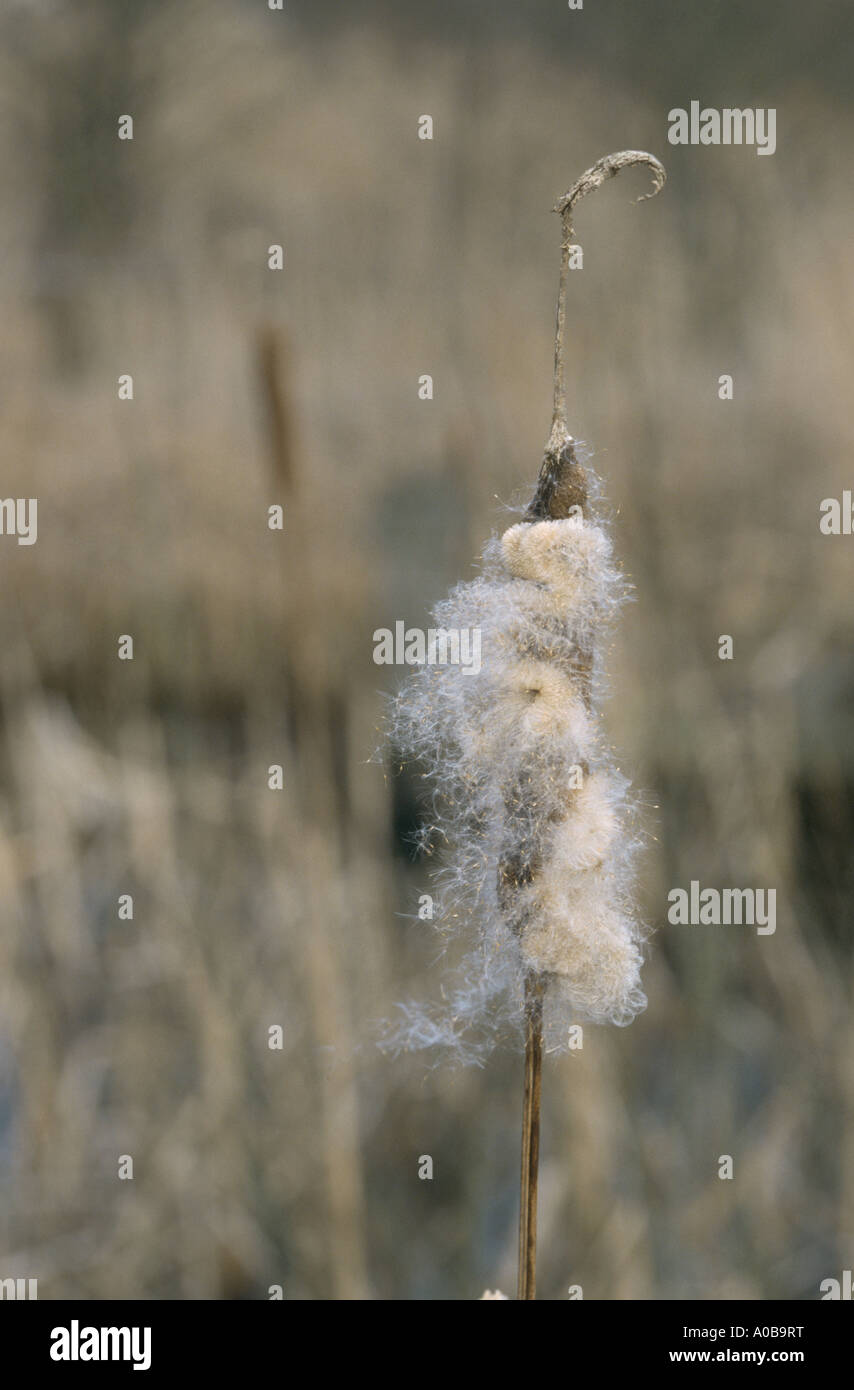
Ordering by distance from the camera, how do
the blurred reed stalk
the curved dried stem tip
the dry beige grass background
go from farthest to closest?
the dry beige grass background < the blurred reed stalk < the curved dried stem tip

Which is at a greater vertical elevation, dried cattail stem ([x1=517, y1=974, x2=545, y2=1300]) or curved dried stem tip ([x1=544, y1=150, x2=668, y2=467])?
curved dried stem tip ([x1=544, y1=150, x2=668, y2=467])

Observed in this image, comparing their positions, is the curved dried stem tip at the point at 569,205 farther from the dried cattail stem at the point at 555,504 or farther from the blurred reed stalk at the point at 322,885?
the blurred reed stalk at the point at 322,885

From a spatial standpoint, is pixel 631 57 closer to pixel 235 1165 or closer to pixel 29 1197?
pixel 235 1165

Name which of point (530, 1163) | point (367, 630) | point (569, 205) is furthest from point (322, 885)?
point (569, 205)

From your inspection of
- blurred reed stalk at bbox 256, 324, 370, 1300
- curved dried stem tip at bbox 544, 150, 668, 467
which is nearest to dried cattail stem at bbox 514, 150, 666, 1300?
curved dried stem tip at bbox 544, 150, 668, 467

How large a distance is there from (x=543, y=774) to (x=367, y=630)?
1023 mm

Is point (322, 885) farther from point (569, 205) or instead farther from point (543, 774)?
point (569, 205)

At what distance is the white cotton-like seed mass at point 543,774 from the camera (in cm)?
54

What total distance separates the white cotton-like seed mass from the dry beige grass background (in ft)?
2.16

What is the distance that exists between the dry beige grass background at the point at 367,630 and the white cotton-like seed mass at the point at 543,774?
2.16 ft

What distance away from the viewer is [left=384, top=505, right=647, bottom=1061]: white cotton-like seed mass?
0.54 meters

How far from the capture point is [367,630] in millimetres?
1545

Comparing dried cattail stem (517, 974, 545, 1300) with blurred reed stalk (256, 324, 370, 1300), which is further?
blurred reed stalk (256, 324, 370, 1300)

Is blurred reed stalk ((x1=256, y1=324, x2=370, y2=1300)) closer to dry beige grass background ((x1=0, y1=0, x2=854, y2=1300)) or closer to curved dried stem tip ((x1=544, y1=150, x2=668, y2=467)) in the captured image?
dry beige grass background ((x1=0, y1=0, x2=854, y2=1300))
